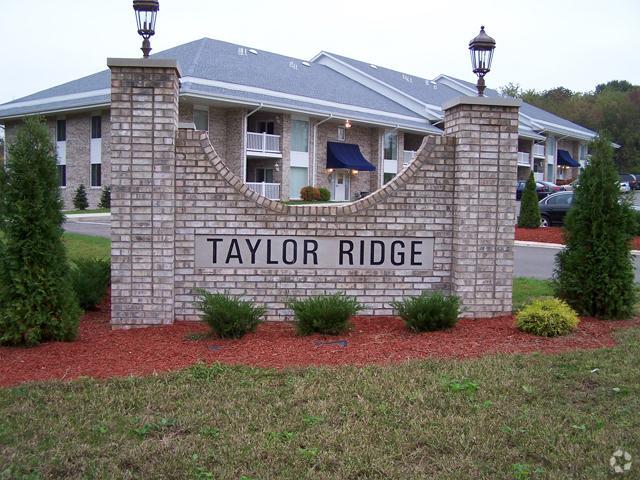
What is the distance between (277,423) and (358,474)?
2.56ft

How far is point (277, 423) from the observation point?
160 inches

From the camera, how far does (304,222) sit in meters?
7.23

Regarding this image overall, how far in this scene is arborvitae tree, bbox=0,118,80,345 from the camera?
574 cm

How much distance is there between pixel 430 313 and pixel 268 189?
2617 cm

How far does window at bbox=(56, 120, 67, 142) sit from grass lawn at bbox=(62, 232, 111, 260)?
20.4 m

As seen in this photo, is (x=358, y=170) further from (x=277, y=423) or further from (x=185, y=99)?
(x=277, y=423)

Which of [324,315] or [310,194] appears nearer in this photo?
[324,315]

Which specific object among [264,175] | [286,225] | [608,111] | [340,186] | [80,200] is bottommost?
[286,225]

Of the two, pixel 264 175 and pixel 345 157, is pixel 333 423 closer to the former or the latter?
pixel 264 175

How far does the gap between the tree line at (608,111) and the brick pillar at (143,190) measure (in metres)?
61.4

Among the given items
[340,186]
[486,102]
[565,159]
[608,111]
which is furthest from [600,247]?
[608,111]

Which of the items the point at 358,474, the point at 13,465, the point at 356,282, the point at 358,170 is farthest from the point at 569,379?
the point at 358,170

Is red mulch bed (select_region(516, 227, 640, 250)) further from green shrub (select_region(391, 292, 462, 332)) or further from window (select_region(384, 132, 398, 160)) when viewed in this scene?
window (select_region(384, 132, 398, 160))

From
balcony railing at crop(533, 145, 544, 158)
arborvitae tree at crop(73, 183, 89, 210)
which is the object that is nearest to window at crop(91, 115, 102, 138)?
arborvitae tree at crop(73, 183, 89, 210)
